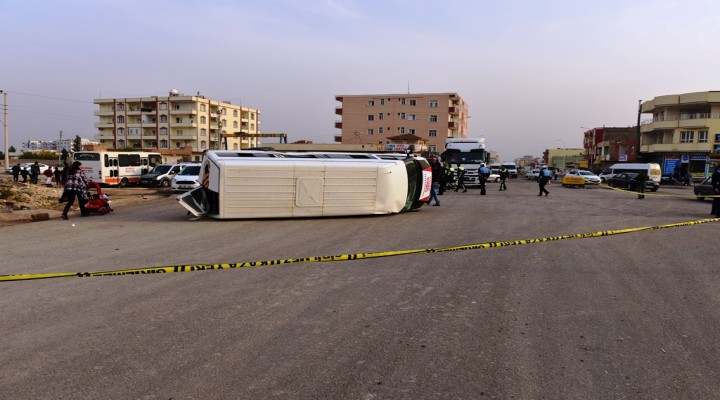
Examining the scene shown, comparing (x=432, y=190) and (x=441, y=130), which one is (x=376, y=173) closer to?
(x=432, y=190)

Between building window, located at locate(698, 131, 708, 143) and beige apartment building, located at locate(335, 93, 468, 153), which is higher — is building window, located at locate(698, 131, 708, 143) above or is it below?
below

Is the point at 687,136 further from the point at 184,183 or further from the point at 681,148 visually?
the point at 184,183

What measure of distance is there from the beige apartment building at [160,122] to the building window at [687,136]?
66.1 m

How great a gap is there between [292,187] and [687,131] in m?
56.8

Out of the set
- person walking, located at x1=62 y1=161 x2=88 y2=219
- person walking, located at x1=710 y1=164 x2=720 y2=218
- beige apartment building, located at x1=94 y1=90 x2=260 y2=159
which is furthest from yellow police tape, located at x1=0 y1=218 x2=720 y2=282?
beige apartment building, located at x1=94 y1=90 x2=260 y2=159

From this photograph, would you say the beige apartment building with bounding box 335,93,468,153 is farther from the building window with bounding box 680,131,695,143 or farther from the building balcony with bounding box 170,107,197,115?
the building window with bounding box 680,131,695,143

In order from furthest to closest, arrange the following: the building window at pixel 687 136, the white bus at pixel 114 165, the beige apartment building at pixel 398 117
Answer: the beige apartment building at pixel 398 117 < the building window at pixel 687 136 < the white bus at pixel 114 165

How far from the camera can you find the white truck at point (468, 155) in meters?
29.4

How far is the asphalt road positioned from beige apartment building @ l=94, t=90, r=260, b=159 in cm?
8358

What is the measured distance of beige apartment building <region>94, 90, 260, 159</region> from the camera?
87875 millimetres

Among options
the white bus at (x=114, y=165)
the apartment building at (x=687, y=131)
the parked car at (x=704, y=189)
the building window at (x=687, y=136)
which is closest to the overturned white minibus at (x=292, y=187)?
the parked car at (x=704, y=189)

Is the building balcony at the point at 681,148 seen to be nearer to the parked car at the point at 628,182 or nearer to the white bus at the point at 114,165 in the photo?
A: the parked car at the point at 628,182

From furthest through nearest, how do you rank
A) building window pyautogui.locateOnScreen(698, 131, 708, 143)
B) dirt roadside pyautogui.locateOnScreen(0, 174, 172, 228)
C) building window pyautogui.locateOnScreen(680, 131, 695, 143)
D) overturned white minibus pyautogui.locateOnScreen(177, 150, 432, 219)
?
building window pyautogui.locateOnScreen(680, 131, 695, 143) < building window pyautogui.locateOnScreen(698, 131, 708, 143) < dirt roadside pyautogui.locateOnScreen(0, 174, 172, 228) < overturned white minibus pyautogui.locateOnScreen(177, 150, 432, 219)

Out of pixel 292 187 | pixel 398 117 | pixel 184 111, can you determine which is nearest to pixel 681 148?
pixel 398 117
